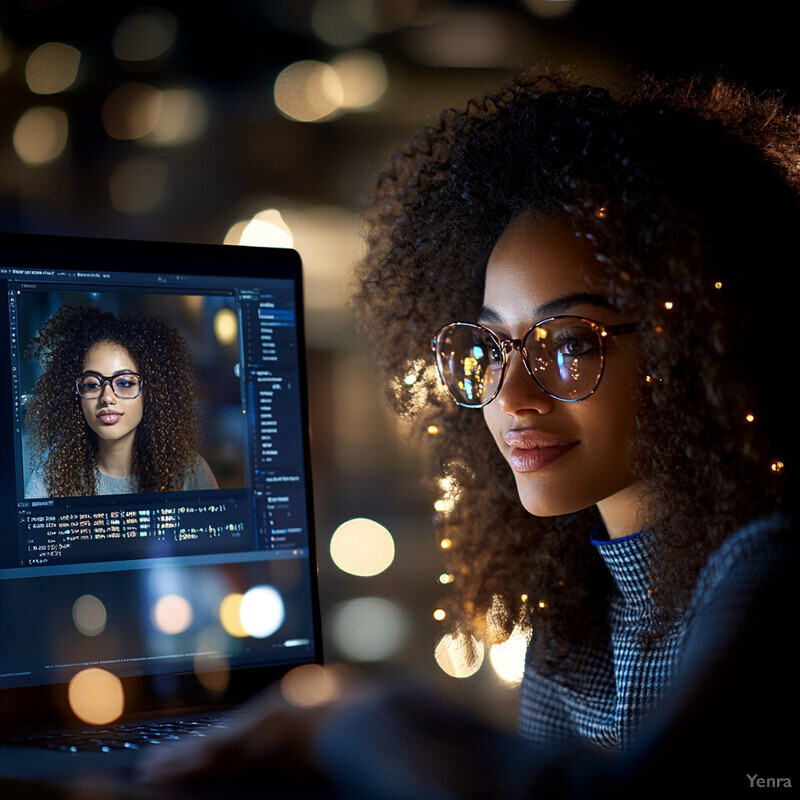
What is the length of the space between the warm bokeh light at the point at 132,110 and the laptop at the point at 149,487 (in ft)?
3.04

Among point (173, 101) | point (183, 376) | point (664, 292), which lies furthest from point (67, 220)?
point (664, 292)

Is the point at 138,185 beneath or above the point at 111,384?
above

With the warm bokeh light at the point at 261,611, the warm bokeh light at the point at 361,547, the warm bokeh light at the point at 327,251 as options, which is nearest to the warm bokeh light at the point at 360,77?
the warm bokeh light at the point at 327,251

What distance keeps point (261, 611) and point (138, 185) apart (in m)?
1.11

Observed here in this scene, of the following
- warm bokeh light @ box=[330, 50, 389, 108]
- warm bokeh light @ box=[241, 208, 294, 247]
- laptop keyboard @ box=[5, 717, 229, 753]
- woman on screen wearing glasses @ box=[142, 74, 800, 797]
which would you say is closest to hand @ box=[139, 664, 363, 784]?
woman on screen wearing glasses @ box=[142, 74, 800, 797]

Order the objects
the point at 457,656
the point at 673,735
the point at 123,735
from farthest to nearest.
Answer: the point at 457,656, the point at 123,735, the point at 673,735

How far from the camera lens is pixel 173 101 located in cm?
169

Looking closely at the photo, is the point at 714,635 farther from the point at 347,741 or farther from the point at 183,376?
the point at 183,376

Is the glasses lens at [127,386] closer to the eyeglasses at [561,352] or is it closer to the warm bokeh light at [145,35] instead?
the eyeglasses at [561,352]

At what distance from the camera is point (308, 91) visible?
70.2 inches

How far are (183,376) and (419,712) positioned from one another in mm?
499

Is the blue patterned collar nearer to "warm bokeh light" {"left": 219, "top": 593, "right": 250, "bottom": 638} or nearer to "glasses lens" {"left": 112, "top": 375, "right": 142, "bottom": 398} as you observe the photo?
"warm bokeh light" {"left": 219, "top": 593, "right": 250, "bottom": 638}

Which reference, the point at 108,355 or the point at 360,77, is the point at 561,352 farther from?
the point at 360,77

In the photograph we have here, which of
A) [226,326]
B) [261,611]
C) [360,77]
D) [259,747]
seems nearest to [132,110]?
[360,77]
